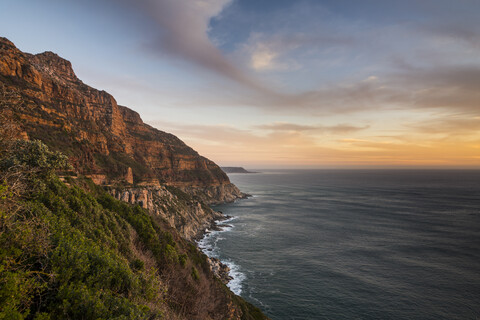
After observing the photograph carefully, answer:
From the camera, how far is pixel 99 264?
9914 mm

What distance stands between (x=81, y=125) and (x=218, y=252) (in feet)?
173

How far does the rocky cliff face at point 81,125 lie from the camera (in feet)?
141

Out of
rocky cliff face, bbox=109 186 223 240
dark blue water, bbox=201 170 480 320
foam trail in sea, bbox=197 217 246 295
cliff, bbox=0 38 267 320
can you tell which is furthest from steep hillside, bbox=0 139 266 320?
rocky cliff face, bbox=109 186 223 240

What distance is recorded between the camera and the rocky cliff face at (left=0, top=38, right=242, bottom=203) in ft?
141

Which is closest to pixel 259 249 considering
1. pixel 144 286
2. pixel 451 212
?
pixel 144 286

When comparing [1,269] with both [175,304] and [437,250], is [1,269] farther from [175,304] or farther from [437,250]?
[437,250]

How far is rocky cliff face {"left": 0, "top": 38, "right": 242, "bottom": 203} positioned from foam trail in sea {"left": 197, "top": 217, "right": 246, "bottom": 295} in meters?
27.0

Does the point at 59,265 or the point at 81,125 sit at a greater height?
the point at 81,125

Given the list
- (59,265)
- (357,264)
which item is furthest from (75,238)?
(357,264)

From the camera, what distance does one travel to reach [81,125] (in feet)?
199

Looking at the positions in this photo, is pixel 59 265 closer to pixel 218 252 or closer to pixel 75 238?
pixel 75 238

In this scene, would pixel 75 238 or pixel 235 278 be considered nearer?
pixel 75 238

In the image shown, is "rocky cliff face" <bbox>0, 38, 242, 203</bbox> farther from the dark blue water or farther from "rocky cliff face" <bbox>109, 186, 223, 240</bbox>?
the dark blue water

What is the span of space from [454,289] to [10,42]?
10603 cm
